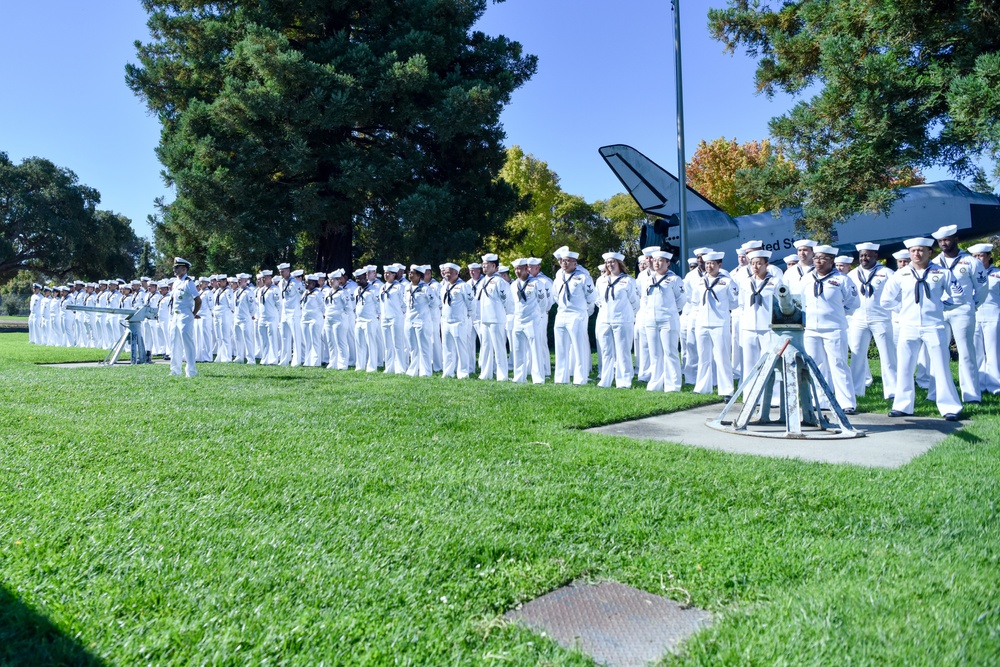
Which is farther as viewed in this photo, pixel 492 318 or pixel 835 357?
pixel 492 318

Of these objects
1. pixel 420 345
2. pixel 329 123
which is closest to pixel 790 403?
pixel 420 345

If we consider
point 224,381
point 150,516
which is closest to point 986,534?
point 150,516

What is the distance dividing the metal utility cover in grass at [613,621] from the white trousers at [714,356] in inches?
325

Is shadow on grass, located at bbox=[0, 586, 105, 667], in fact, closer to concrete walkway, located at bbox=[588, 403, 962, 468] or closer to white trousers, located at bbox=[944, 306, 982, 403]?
concrete walkway, located at bbox=[588, 403, 962, 468]

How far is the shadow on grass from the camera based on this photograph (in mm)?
2910

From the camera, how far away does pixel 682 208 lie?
1775 cm

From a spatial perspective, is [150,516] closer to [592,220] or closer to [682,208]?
[682,208]

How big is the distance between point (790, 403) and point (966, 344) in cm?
352

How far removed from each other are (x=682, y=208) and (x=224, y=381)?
1103 cm

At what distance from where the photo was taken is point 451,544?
421 cm

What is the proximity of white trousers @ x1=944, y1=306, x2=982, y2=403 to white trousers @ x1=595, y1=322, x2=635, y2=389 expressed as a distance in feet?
15.5

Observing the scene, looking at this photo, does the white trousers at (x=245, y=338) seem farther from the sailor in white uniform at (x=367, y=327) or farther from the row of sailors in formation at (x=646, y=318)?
the sailor in white uniform at (x=367, y=327)

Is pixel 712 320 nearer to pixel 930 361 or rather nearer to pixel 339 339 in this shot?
pixel 930 361

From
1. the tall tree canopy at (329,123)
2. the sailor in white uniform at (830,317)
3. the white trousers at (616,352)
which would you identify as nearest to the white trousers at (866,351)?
the sailor in white uniform at (830,317)
